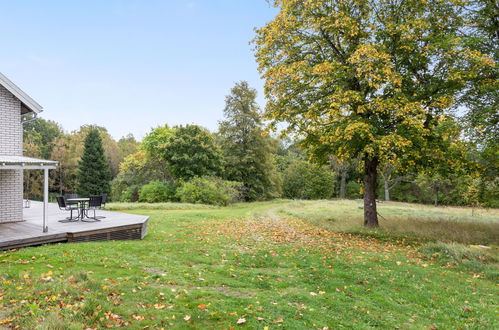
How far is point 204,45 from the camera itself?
93.7 ft

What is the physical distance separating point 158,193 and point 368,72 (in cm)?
2642

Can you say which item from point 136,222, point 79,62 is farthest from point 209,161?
point 136,222

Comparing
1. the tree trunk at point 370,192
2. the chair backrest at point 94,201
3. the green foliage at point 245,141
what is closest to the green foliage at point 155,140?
the green foliage at point 245,141

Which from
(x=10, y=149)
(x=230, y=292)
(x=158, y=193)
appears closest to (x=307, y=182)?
(x=158, y=193)

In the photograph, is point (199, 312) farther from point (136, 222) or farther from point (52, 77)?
point (52, 77)

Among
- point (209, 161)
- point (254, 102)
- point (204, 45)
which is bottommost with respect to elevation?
point (209, 161)

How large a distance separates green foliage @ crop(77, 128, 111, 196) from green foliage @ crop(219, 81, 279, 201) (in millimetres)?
17468

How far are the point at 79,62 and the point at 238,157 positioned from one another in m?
21.7

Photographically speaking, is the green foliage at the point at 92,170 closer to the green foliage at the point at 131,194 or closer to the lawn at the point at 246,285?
the green foliage at the point at 131,194

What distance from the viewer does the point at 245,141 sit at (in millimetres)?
39312

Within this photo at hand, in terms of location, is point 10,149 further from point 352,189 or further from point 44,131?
point 44,131

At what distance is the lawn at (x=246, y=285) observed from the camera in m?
4.32

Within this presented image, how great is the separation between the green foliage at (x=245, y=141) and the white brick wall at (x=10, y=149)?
2738cm

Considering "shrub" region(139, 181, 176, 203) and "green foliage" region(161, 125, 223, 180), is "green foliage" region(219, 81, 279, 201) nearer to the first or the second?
"green foliage" region(161, 125, 223, 180)
